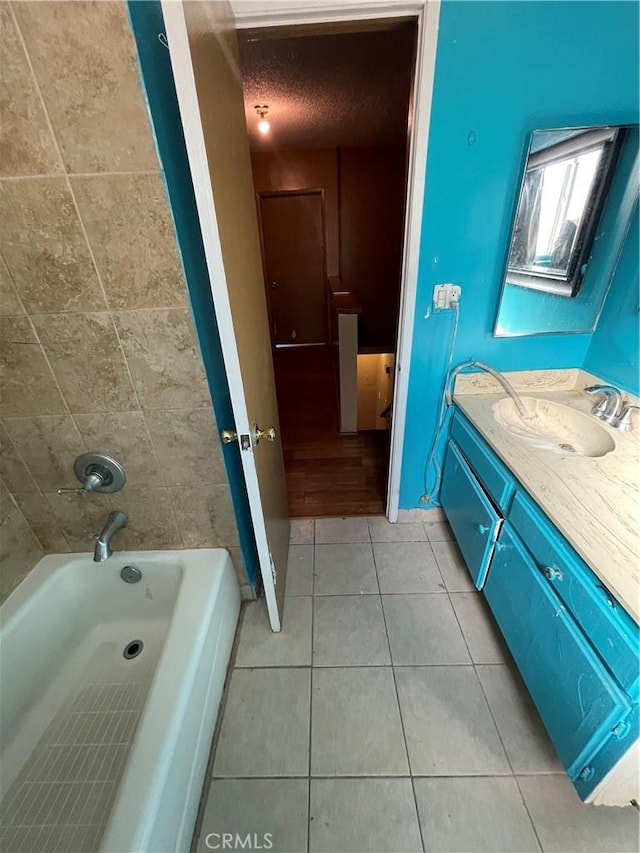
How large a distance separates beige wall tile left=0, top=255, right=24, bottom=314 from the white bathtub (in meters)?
0.88

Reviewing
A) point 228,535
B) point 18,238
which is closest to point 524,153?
point 18,238

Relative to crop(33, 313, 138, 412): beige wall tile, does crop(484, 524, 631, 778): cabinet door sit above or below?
below

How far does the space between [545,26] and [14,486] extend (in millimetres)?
A: 2298

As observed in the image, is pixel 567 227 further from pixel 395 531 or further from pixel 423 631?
pixel 423 631

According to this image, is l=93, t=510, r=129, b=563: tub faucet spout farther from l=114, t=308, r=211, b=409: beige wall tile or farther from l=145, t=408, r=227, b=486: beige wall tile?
l=114, t=308, r=211, b=409: beige wall tile

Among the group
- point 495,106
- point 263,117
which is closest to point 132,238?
point 495,106

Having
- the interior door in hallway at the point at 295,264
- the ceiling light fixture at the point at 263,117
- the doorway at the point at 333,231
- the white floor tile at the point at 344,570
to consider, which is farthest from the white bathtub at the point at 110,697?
the interior door in hallway at the point at 295,264

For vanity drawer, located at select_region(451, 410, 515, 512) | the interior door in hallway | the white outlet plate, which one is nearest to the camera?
vanity drawer, located at select_region(451, 410, 515, 512)

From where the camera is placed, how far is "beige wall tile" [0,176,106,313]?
80cm

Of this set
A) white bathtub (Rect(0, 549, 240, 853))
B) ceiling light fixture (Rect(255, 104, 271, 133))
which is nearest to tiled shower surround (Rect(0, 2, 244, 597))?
white bathtub (Rect(0, 549, 240, 853))

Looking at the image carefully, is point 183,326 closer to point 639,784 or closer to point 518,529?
point 518,529

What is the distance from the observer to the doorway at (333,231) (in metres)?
1.75

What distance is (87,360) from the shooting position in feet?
3.26

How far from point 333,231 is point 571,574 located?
15.8ft
